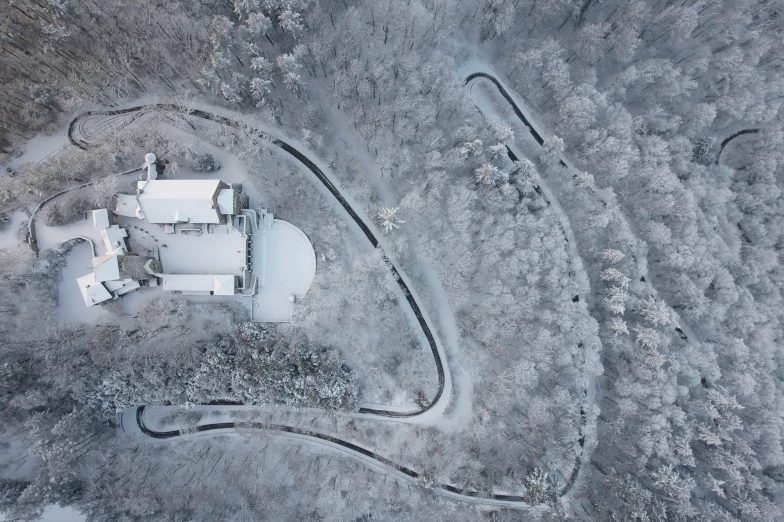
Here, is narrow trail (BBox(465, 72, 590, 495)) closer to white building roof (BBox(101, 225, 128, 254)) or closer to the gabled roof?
the gabled roof

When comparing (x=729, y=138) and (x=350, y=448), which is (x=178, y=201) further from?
(x=729, y=138)

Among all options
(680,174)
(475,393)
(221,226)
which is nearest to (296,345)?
(221,226)

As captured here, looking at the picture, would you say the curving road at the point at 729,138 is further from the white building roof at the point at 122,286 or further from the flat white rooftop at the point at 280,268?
the white building roof at the point at 122,286

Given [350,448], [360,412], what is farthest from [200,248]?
[350,448]

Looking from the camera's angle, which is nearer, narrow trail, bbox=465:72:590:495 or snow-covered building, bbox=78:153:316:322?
snow-covered building, bbox=78:153:316:322

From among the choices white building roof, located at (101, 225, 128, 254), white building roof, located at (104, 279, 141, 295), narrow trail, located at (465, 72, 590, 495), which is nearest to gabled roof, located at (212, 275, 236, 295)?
white building roof, located at (104, 279, 141, 295)

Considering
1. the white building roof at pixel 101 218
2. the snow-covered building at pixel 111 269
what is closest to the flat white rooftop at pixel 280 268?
the snow-covered building at pixel 111 269

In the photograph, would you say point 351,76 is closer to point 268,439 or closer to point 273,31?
point 273,31
